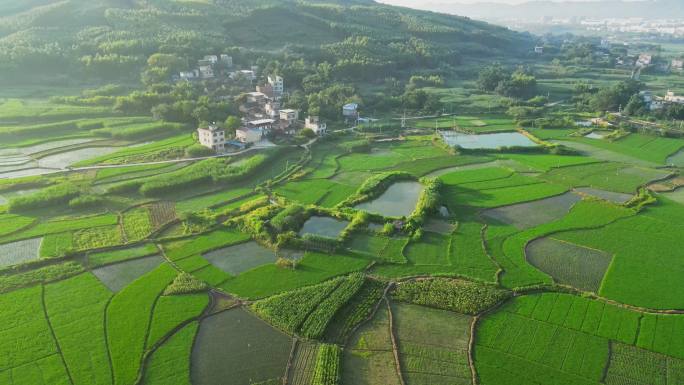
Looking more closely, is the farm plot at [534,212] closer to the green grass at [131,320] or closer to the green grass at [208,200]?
the green grass at [208,200]

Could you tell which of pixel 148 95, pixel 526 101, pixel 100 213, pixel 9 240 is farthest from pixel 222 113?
pixel 526 101

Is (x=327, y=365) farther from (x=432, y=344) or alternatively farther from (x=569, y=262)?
(x=569, y=262)

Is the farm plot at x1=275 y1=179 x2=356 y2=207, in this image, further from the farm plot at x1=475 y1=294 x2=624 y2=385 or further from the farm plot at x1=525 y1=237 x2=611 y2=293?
the farm plot at x1=475 y1=294 x2=624 y2=385

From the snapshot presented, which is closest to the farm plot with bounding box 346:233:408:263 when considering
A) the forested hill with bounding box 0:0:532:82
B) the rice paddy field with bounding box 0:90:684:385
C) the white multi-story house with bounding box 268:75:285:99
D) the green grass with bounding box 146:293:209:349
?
the rice paddy field with bounding box 0:90:684:385

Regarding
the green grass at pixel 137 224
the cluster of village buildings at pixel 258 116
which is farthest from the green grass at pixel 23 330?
the cluster of village buildings at pixel 258 116

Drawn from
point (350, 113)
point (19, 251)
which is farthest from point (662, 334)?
point (350, 113)

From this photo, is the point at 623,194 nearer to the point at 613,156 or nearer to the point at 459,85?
→ the point at 613,156
